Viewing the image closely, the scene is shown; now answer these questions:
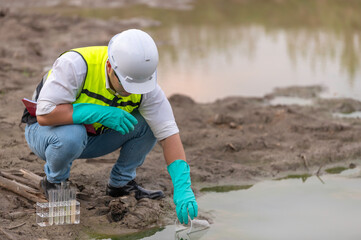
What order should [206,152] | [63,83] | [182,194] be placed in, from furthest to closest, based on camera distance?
[206,152]
[182,194]
[63,83]

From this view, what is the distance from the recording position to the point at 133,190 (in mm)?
3969

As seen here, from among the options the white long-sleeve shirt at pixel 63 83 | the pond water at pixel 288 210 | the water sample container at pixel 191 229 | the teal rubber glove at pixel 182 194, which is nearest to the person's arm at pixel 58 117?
the white long-sleeve shirt at pixel 63 83

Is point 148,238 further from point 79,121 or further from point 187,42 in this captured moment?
point 187,42

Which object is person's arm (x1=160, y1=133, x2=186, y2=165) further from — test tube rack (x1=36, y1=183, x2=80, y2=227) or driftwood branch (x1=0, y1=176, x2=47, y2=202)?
driftwood branch (x1=0, y1=176, x2=47, y2=202)

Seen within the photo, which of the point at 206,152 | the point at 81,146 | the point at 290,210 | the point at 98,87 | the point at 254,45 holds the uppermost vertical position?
the point at 98,87

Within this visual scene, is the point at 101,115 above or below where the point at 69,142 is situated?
above

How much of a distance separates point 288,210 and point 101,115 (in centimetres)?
142

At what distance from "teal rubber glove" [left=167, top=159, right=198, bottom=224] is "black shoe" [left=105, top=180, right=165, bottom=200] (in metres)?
0.47

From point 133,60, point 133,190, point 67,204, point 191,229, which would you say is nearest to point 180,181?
point 191,229

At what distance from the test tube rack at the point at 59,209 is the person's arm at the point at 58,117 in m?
0.42

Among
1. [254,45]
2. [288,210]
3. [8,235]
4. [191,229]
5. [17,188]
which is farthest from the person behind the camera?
[254,45]

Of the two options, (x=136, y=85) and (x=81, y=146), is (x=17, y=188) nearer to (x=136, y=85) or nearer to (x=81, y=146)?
(x=81, y=146)

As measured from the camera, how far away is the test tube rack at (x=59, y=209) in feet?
11.5

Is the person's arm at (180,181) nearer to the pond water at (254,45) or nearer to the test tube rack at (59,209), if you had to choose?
the test tube rack at (59,209)
